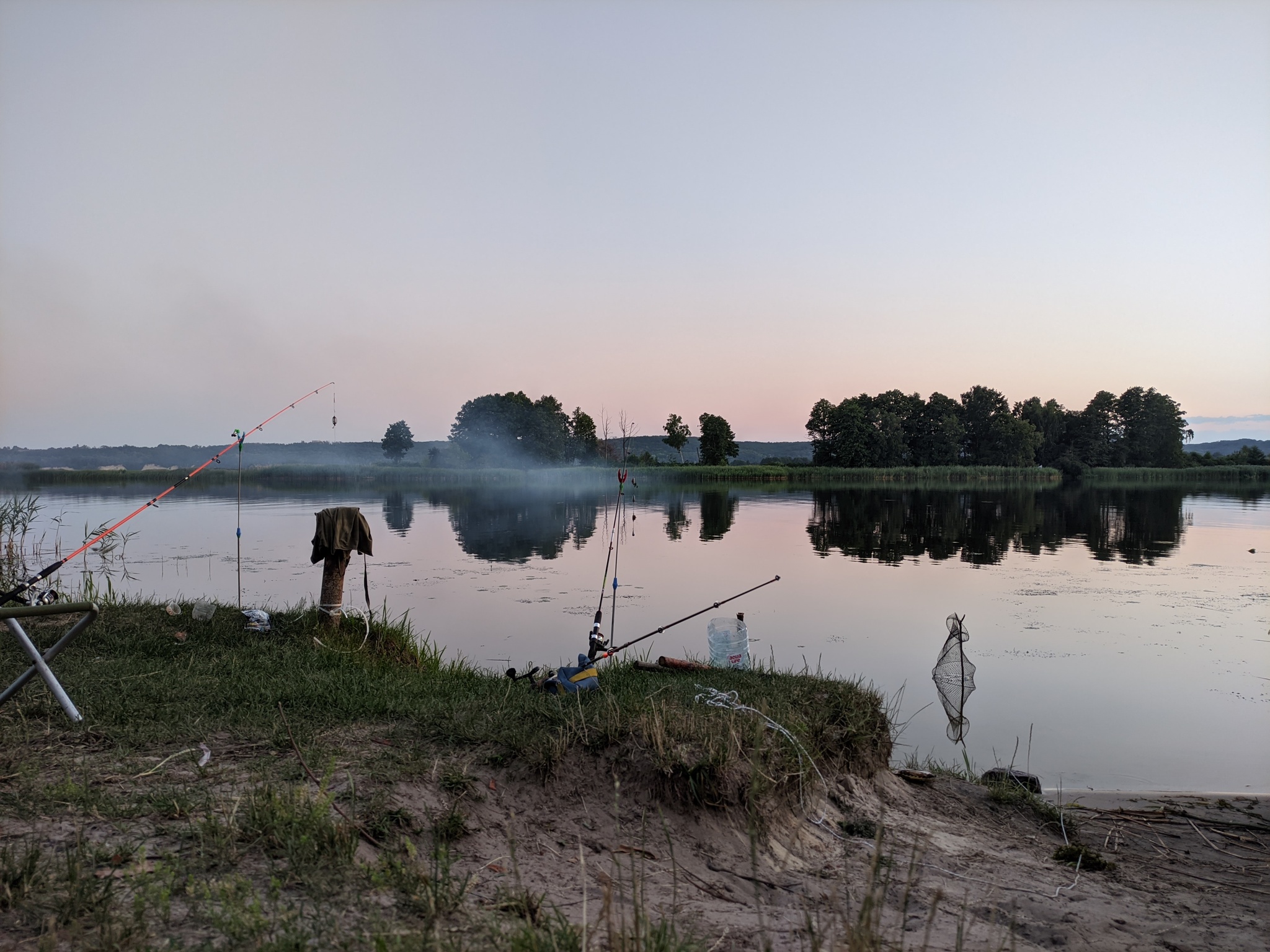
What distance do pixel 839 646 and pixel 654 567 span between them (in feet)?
27.9

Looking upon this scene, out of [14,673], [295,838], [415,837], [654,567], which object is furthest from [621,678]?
[654,567]

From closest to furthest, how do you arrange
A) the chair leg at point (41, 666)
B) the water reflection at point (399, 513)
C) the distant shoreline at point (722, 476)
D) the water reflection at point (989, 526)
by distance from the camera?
the chair leg at point (41, 666), the water reflection at point (989, 526), the water reflection at point (399, 513), the distant shoreline at point (722, 476)

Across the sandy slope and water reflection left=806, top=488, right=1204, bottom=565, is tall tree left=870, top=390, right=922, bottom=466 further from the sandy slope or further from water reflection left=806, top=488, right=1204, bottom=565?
the sandy slope

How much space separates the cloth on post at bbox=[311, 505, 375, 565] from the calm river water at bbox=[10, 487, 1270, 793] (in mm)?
2692

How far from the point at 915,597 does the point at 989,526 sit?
18.4 metres

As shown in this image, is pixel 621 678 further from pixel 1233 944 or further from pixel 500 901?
pixel 1233 944

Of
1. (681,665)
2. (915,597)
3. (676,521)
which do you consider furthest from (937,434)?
(681,665)

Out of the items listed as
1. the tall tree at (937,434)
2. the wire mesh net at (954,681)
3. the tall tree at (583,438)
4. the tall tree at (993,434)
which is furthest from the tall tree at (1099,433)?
the wire mesh net at (954,681)

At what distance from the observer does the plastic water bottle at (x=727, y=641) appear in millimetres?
9086

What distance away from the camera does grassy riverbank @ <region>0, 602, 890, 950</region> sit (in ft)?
9.71

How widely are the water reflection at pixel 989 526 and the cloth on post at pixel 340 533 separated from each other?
15779 mm

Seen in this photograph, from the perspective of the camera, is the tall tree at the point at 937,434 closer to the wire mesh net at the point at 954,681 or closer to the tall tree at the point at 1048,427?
the tall tree at the point at 1048,427

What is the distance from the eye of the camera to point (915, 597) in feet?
54.0

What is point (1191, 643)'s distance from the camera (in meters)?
12.3
